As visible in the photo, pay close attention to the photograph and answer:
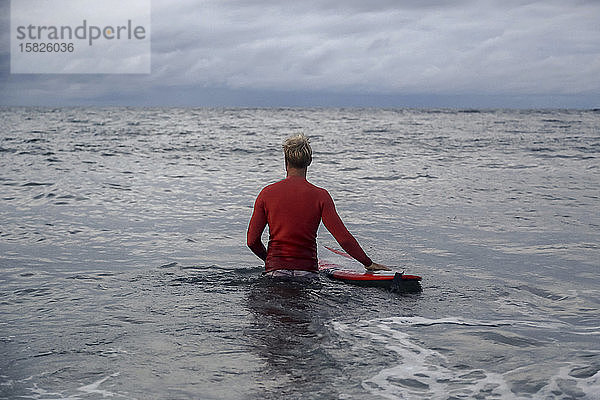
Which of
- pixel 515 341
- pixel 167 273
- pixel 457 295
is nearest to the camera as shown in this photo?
pixel 515 341

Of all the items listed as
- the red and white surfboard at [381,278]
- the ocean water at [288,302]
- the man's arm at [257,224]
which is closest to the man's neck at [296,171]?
the man's arm at [257,224]

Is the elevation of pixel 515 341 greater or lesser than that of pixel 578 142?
lesser

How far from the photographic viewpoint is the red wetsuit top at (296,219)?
671 centimetres

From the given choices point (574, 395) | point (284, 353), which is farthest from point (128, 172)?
point (574, 395)

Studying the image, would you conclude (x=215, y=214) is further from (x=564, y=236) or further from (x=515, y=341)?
(x=515, y=341)

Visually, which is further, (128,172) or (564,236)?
(128,172)

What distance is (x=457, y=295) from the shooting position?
727 cm

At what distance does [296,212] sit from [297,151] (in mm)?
679

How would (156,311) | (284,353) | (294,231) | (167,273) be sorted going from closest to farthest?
(284,353) < (156,311) < (294,231) < (167,273)

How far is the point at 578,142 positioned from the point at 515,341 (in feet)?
112

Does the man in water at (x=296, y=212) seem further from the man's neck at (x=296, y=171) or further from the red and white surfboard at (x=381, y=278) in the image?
the red and white surfboard at (x=381, y=278)

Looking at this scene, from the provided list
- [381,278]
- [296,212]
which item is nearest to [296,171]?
[296,212]

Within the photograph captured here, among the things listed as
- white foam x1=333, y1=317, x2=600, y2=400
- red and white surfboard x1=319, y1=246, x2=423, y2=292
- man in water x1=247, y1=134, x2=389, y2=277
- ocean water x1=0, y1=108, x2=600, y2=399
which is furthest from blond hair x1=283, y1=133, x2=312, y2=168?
white foam x1=333, y1=317, x2=600, y2=400

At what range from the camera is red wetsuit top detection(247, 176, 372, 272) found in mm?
6715
